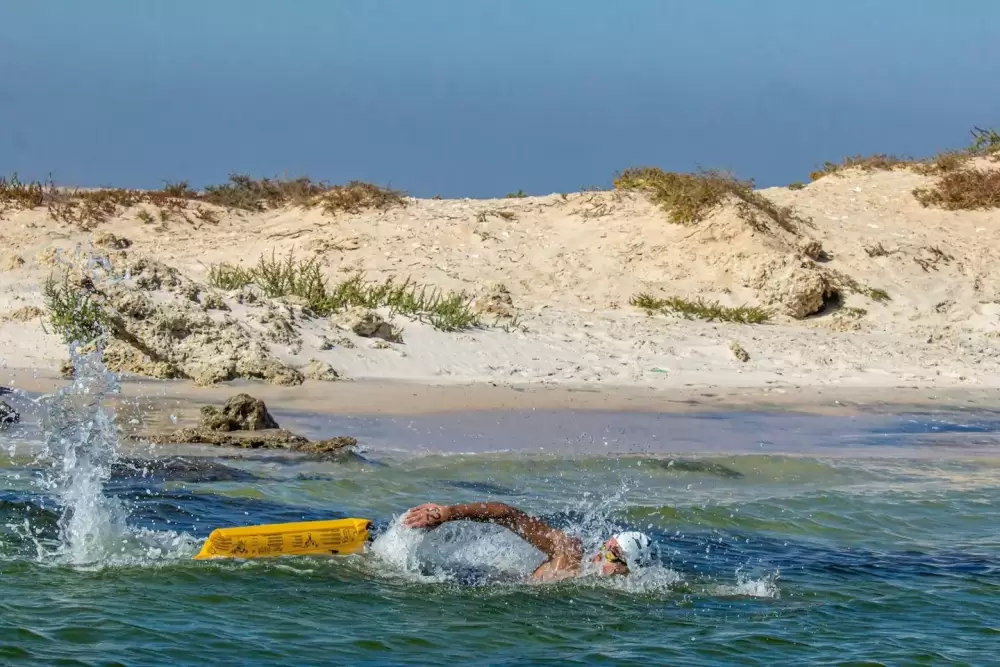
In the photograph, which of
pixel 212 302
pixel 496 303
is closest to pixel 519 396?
pixel 212 302

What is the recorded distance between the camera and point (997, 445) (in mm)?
11625

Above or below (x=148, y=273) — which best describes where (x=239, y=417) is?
below

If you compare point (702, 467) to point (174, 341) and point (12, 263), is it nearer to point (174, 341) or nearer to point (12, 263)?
point (174, 341)

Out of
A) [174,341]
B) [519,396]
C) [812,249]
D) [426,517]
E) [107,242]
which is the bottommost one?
[426,517]

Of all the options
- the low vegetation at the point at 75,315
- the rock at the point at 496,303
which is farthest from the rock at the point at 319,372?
the rock at the point at 496,303

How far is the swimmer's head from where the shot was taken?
6891mm

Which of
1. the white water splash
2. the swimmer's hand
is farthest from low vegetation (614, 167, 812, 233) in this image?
the swimmer's hand

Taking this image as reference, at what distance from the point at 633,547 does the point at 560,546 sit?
0.44 m

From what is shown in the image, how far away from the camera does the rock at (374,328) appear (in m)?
13.7

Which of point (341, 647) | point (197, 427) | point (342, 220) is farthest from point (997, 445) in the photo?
point (342, 220)

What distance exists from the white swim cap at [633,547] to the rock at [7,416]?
528 cm

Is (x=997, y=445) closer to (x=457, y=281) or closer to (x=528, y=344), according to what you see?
(x=528, y=344)

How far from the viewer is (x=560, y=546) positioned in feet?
23.5

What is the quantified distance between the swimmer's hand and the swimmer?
0.58 feet
